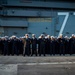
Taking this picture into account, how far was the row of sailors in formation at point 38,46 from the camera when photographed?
57.1 ft

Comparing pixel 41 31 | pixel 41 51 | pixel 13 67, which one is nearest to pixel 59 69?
pixel 13 67

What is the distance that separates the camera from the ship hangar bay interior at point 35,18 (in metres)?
33.0

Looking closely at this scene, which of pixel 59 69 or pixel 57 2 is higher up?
pixel 57 2

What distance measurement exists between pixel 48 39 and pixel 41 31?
1490 centimetres

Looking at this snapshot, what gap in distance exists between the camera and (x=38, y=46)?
1781 cm

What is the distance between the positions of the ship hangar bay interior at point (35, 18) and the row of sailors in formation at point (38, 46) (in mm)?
13842

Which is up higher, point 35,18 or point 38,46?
point 35,18

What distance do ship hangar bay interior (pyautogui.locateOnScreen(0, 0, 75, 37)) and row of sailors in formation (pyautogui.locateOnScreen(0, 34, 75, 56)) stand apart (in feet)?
45.4

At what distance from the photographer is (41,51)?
57.4 feet

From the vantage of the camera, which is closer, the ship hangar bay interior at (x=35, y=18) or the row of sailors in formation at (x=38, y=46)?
the row of sailors in formation at (x=38, y=46)

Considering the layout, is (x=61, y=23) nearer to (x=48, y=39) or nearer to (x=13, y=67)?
(x=48, y=39)

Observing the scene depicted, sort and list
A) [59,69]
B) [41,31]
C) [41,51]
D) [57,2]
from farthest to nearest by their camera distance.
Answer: [57,2]
[41,31]
[41,51]
[59,69]

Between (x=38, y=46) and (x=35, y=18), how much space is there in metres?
16.8

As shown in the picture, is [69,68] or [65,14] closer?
[69,68]
